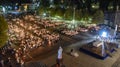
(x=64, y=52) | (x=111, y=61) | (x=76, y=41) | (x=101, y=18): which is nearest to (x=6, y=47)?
(x=64, y=52)

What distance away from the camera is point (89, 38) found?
50500mm

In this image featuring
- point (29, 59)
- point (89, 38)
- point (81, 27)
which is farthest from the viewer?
point (81, 27)

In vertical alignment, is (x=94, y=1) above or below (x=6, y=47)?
above

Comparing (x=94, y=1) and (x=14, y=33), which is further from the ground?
(x=94, y=1)

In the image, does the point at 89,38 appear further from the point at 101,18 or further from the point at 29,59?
the point at 29,59

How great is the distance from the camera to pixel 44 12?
90562mm

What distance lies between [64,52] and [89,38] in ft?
44.7

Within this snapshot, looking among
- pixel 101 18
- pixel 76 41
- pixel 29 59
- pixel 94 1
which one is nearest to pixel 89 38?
Result: pixel 76 41

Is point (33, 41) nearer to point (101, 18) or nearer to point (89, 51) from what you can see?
point (89, 51)

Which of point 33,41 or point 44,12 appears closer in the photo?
point 33,41

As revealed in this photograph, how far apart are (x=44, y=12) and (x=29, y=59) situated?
188ft

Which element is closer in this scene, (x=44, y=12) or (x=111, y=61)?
(x=111, y=61)

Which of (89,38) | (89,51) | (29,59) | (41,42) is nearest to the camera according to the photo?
(29,59)

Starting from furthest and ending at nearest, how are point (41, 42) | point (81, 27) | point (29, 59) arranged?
1. point (81, 27)
2. point (41, 42)
3. point (29, 59)
